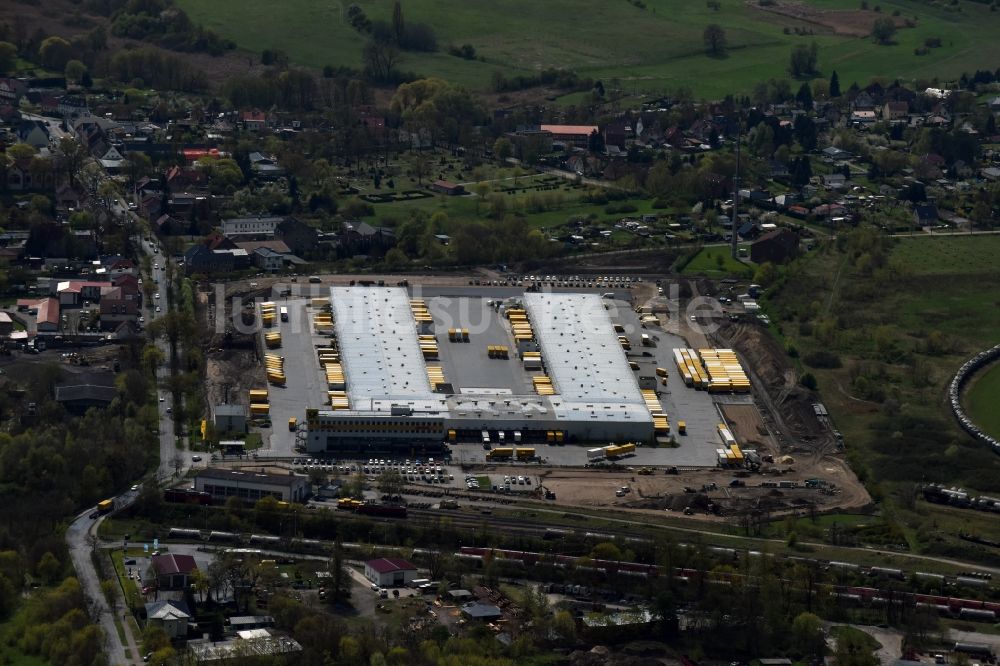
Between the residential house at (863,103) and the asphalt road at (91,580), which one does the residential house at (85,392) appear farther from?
the residential house at (863,103)

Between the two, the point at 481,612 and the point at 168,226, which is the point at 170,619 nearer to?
the point at 481,612

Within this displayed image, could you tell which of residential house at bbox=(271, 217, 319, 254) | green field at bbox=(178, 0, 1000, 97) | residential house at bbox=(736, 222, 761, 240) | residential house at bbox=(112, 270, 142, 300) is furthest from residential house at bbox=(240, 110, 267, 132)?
residential house at bbox=(112, 270, 142, 300)

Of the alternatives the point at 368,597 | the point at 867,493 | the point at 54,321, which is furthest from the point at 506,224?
the point at 368,597

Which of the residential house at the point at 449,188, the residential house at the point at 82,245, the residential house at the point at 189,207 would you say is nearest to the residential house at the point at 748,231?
the residential house at the point at 449,188

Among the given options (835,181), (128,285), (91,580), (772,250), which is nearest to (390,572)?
(91,580)

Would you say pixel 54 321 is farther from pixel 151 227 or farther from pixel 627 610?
pixel 627 610

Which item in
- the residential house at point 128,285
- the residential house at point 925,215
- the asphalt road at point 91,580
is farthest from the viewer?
the residential house at point 925,215
